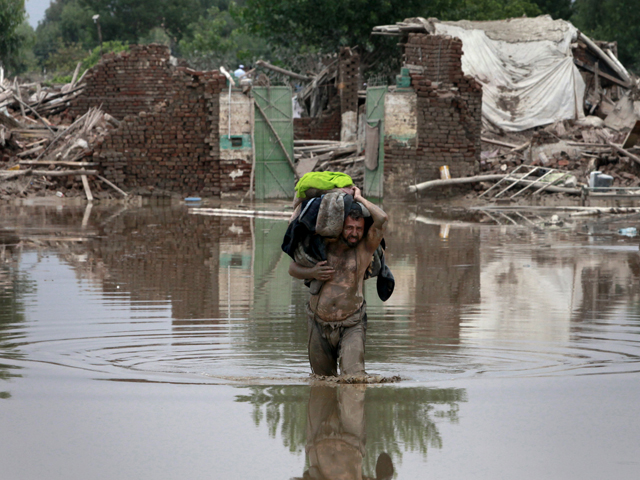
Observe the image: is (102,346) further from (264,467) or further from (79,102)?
(79,102)

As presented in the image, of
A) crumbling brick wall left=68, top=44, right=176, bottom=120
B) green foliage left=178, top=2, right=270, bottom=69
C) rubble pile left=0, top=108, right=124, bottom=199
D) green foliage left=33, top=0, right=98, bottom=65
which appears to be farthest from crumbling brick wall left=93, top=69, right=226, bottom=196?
green foliage left=33, top=0, right=98, bottom=65

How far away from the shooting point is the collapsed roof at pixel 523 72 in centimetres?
2367

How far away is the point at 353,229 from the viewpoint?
4.36 m

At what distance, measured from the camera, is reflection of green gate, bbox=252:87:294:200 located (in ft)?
60.7

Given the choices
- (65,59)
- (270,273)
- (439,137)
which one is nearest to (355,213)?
(270,273)

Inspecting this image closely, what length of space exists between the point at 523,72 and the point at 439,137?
6630mm

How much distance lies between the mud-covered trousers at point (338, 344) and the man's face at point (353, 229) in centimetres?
38

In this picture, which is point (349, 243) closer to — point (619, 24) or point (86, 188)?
point (86, 188)

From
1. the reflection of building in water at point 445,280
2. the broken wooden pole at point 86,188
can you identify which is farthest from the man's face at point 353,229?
the broken wooden pole at point 86,188

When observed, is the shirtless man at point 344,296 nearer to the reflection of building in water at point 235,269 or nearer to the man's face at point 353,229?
the man's face at point 353,229

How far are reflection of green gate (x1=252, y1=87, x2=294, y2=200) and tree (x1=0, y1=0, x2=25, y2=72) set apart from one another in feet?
63.8

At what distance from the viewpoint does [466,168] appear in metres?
19.4

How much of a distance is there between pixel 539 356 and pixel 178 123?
48.2 ft

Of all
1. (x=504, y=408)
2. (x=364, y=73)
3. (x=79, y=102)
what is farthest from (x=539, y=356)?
(x=364, y=73)
